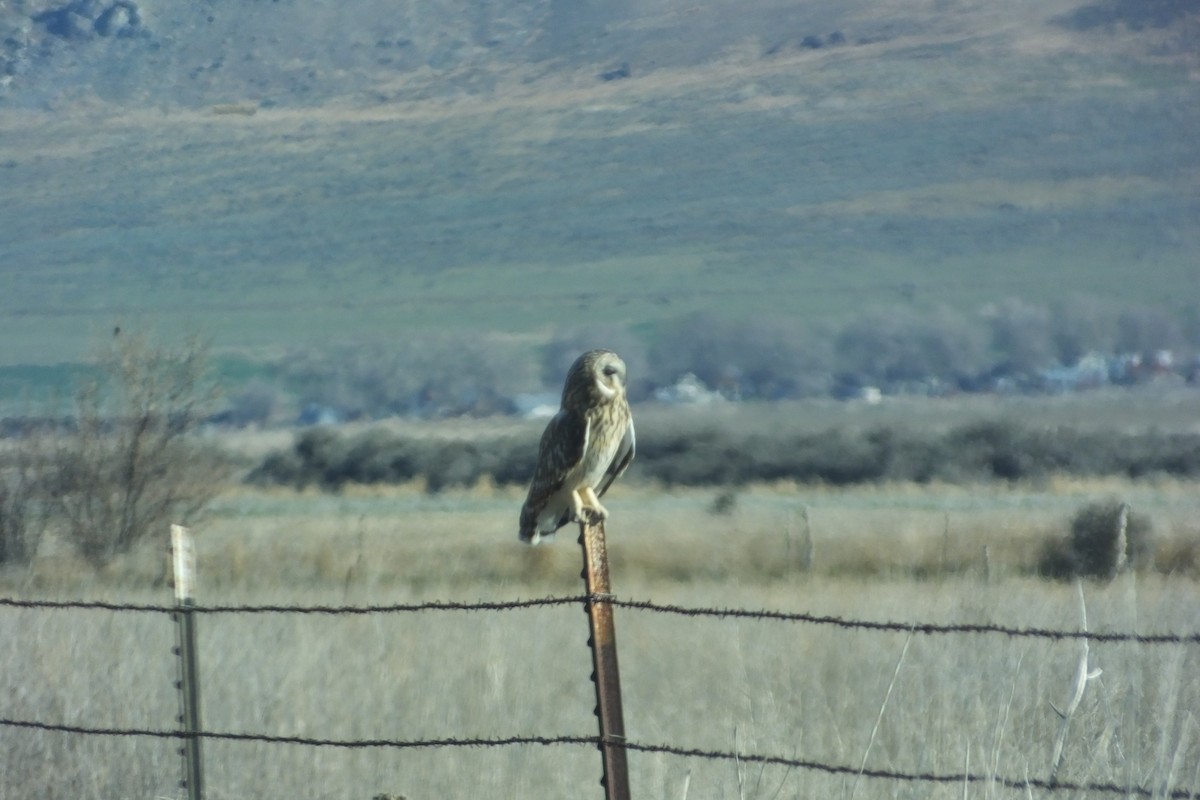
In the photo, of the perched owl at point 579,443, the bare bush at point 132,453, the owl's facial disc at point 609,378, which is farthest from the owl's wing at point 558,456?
the bare bush at point 132,453

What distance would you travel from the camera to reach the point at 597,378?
692 centimetres

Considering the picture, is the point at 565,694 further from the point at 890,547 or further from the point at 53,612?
the point at 890,547

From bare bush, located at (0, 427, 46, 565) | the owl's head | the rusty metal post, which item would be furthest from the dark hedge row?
the rusty metal post

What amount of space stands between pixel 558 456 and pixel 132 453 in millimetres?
16751

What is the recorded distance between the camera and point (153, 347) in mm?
23703

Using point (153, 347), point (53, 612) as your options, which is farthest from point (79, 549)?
point (53, 612)

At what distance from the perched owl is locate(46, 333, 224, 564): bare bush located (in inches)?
619

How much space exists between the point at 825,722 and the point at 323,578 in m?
11.9

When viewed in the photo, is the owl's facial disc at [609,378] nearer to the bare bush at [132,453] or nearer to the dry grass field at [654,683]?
the dry grass field at [654,683]

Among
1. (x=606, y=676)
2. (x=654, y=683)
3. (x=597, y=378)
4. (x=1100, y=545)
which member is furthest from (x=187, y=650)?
(x=1100, y=545)

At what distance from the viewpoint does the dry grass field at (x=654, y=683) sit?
6.90m

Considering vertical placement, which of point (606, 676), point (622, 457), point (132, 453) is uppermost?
point (132, 453)

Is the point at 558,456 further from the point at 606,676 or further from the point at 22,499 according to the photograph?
the point at 22,499

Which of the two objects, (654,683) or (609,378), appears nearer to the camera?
Result: (609,378)
